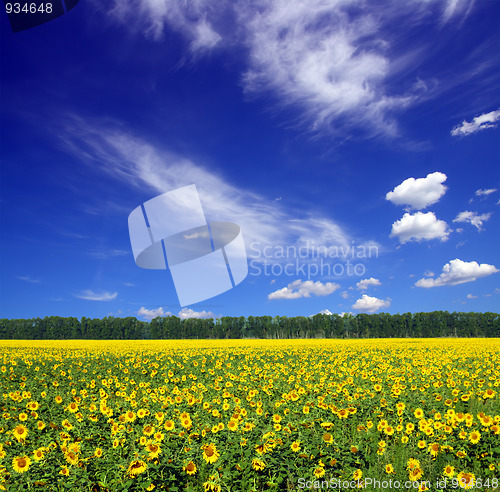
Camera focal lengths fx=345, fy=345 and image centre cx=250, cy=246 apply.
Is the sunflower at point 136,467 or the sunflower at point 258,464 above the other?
the sunflower at point 136,467

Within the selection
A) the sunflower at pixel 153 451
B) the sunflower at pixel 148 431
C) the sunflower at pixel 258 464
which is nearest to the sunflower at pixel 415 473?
the sunflower at pixel 258 464

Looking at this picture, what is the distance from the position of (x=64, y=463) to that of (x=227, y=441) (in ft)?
8.31

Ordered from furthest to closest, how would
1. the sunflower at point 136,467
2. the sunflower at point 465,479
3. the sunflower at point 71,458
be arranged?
the sunflower at point 71,458, the sunflower at point 465,479, the sunflower at point 136,467

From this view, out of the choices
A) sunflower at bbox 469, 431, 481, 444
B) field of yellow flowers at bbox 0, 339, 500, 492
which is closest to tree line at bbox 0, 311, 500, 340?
field of yellow flowers at bbox 0, 339, 500, 492

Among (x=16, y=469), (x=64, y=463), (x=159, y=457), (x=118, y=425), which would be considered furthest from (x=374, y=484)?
(x=16, y=469)

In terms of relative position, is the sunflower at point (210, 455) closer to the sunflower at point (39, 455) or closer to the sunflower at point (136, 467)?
the sunflower at point (136, 467)

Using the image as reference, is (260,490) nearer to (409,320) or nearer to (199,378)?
(199,378)

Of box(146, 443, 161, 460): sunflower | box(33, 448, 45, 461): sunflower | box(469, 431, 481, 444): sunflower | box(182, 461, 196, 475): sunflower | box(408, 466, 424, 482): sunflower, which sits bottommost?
box(408, 466, 424, 482): sunflower

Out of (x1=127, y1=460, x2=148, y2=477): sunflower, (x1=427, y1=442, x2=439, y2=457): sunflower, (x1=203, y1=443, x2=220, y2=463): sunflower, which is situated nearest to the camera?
(x1=127, y1=460, x2=148, y2=477): sunflower

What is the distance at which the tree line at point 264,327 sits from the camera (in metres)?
103

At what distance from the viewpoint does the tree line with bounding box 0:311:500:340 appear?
103000 mm

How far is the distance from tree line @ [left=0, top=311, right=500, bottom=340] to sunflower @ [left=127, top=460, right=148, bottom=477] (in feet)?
361

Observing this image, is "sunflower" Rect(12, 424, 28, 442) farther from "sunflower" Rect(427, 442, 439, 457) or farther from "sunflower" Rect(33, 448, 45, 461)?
"sunflower" Rect(427, 442, 439, 457)

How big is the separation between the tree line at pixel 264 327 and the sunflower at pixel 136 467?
110m
